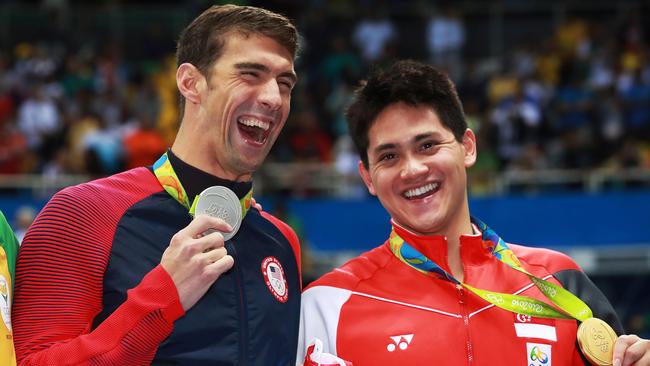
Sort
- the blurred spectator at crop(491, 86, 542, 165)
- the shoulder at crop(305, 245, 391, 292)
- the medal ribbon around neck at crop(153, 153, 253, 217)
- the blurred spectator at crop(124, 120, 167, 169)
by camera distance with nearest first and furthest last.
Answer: the medal ribbon around neck at crop(153, 153, 253, 217)
the shoulder at crop(305, 245, 391, 292)
the blurred spectator at crop(124, 120, 167, 169)
the blurred spectator at crop(491, 86, 542, 165)

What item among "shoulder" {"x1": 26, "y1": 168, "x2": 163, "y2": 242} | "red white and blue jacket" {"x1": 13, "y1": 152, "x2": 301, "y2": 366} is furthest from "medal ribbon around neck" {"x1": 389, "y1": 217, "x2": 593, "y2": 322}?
"shoulder" {"x1": 26, "y1": 168, "x2": 163, "y2": 242}

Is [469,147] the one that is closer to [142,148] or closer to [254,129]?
[254,129]

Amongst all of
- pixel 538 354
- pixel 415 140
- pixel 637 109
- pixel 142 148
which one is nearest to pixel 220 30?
pixel 415 140

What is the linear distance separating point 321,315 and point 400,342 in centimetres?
31

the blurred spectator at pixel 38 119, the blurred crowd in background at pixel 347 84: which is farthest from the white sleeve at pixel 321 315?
the blurred spectator at pixel 38 119

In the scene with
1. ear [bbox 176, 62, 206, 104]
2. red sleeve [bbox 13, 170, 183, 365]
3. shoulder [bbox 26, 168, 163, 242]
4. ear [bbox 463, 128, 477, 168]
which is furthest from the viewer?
ear [bbox 463, 128, 477, 168]

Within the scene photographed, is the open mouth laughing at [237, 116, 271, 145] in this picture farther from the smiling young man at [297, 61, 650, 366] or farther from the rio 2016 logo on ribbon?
the rio 2016 logo on ribbon

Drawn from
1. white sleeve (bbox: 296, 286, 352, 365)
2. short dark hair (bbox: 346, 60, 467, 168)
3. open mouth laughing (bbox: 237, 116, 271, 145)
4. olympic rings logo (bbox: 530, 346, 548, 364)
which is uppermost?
short dark hair (bbox: 346, 60, 467, 168)

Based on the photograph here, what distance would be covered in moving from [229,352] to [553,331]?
1.22m

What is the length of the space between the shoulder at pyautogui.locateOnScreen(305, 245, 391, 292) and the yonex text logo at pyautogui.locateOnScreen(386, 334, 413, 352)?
11.1 inches

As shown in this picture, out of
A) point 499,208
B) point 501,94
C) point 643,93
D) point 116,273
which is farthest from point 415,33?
point 116,273

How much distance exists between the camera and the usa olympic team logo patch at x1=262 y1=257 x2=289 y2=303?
3.33 meters

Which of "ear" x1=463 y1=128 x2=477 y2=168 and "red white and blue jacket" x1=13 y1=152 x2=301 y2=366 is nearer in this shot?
"red white and blue jacket" x1=13 y1=152 x2=301 y2=366

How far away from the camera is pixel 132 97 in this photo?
556 inches
